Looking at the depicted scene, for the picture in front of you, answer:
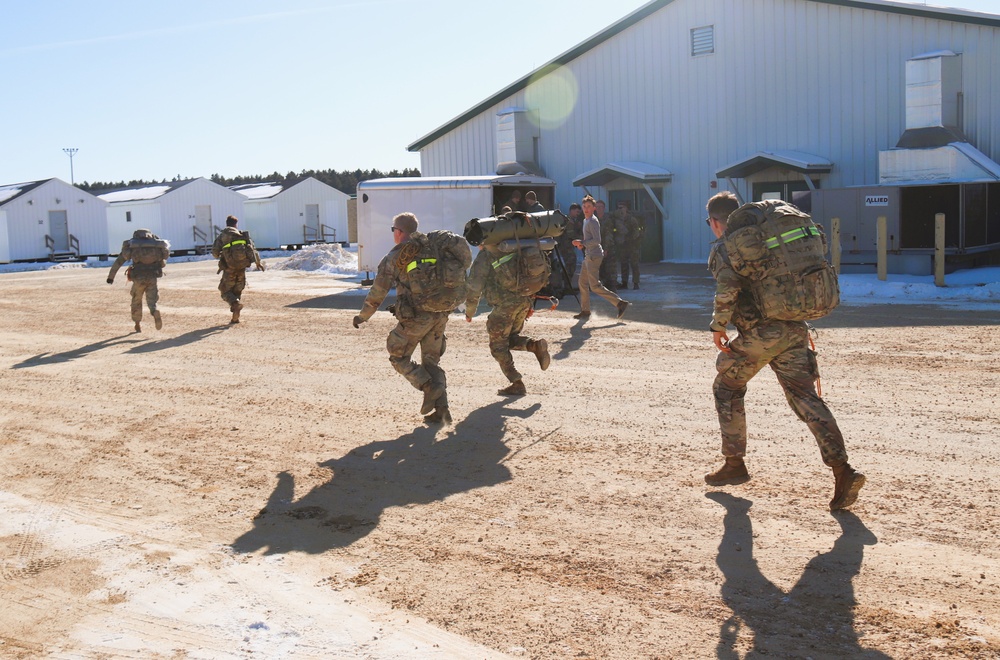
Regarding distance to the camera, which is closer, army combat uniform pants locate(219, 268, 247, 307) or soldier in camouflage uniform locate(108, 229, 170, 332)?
soldier in camouflage uniform locate(108, 229, 170, 332)

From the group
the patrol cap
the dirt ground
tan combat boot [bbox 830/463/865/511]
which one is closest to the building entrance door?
the dirt ground

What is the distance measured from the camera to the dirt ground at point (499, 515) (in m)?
4.23

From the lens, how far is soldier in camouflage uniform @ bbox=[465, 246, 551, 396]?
8.50 m

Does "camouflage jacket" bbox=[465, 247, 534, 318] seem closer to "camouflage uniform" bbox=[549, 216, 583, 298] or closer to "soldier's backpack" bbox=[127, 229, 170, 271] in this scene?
"soldier's backpack" bbox=[127, 229, 170, 271]

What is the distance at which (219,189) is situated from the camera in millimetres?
49344

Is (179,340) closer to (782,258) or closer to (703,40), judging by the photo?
(782,258)

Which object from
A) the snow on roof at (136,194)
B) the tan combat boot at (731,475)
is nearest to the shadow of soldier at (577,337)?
the tan combat boot at (731,475)

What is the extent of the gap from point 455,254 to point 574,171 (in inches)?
832

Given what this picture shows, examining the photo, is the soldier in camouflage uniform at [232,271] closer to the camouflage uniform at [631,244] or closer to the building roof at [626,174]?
the camouflage uniform at [631,244]

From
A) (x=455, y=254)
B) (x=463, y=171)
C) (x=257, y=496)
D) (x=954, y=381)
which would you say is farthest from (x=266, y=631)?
(x=463, y=171)

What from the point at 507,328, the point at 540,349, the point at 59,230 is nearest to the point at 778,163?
the point at 540,349

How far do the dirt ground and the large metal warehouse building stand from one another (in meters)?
11.6

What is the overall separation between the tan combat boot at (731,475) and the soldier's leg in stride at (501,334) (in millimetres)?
3090

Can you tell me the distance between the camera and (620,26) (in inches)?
1051
